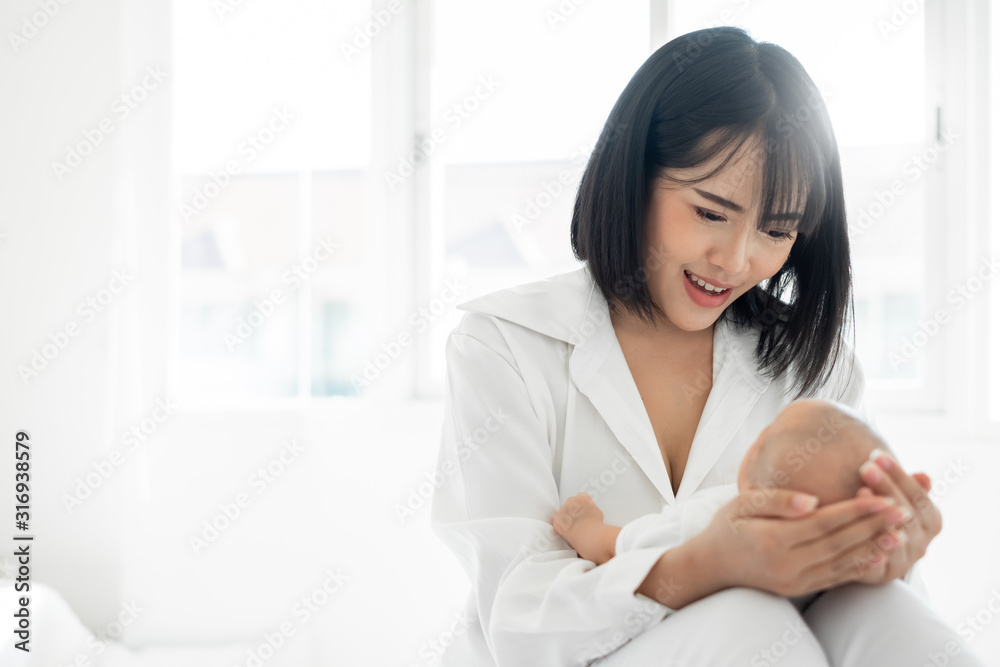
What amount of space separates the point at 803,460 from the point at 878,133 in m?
1.69

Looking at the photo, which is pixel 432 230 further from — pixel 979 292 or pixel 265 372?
pixel 979 292

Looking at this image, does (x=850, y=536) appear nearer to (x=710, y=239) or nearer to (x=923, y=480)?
(x=923, y=480)

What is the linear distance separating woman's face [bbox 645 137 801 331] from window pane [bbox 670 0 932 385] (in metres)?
1.16

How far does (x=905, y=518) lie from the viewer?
79 centimetres

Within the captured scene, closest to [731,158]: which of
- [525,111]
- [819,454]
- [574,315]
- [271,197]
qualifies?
[574,315]

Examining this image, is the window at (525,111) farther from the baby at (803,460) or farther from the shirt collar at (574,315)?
the baby at (803,460)

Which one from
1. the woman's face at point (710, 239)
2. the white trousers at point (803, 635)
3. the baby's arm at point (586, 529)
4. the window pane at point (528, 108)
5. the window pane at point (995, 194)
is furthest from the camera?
the window pane at point (528, 108)

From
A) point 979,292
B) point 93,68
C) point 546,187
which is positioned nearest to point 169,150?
point 93,68

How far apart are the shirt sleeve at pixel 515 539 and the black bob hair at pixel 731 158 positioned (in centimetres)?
28

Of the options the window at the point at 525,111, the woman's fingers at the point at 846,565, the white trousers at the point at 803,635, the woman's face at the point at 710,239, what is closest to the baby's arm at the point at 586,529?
the white trousers at the point at 803,635

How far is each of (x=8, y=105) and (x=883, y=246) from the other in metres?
2.68

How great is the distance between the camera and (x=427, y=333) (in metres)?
2.32

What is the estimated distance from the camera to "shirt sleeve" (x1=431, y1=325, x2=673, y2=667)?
892 mm

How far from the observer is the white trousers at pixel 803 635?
76 cm
